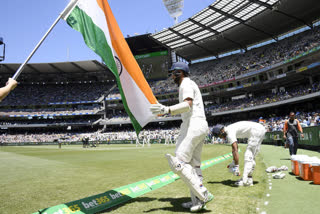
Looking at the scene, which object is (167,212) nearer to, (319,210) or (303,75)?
(319,210)

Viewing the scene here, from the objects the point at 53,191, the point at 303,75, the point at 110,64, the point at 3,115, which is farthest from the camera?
the point at 3,115

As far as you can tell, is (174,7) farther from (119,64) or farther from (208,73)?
(119,64)

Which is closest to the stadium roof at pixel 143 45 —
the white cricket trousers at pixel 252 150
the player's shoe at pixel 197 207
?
the white cricket trousers at pixel 252 150

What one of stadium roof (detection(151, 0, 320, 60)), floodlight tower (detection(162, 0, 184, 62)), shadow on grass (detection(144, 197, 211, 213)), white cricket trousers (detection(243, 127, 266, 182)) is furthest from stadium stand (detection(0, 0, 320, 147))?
shadow on grass (detection(144, 197, 211, 213))

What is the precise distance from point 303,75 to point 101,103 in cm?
5212

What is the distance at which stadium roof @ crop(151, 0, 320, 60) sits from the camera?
38.7 meters

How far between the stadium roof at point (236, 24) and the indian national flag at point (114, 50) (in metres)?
39.0

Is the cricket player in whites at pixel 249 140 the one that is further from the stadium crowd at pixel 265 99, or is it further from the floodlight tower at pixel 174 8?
the floodlight tower at pixel 174 8

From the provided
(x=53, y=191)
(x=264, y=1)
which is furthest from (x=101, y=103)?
(x=53, y=191)

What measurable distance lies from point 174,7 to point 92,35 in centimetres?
6179

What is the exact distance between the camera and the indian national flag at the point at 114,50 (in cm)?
480

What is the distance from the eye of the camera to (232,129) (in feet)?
19.8

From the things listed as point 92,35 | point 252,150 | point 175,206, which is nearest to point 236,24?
point 252,150

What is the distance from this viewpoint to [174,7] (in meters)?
61.3
